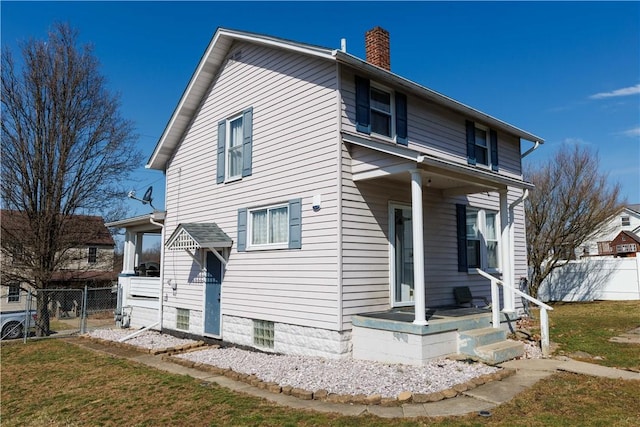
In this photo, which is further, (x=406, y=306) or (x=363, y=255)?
(x=406, y=306)

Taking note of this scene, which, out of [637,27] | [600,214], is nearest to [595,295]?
[600,214]

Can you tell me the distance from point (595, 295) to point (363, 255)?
60.9 ft

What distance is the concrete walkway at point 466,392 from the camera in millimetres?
5227

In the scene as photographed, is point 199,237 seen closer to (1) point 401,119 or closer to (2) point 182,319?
(2) point 182,319

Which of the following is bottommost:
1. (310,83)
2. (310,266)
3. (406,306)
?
(406,306)

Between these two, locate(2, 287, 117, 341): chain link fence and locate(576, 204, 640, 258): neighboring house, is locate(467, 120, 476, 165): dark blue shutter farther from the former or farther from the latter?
locate(576, 204, 640, 258): neighboring house

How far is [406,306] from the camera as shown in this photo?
919cm

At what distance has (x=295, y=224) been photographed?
355 inches

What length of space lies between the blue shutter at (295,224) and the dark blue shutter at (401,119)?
9.03 feet

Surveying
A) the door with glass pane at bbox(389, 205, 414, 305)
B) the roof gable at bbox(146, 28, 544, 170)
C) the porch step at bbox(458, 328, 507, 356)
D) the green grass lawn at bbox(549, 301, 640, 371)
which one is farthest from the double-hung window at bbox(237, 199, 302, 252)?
the green grass lawn at bbox(549, 301, 640, 371)

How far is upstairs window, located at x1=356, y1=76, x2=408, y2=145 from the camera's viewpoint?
891 cm

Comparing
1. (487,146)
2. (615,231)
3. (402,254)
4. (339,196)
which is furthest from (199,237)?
(615,231)

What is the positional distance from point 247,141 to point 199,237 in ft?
8.86

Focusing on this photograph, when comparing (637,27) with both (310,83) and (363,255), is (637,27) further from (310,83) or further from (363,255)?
(363,255)
